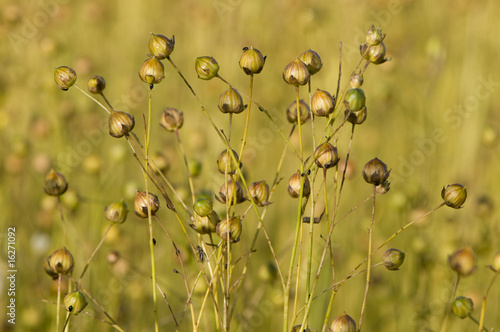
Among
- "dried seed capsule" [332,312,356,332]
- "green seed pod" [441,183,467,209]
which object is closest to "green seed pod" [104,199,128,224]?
"dried seed capsule" [332,312,356,332]

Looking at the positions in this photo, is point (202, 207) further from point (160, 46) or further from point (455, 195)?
point (455, 195)

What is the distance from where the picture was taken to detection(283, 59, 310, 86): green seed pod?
0.86 metres

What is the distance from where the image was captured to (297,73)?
86cm

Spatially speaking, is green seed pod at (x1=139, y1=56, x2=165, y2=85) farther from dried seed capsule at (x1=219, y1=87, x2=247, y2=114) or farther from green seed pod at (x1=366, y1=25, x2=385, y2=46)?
green seed pod at (x1=366, y1=25, x2=385, y2=46)

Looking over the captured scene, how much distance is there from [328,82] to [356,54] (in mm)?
416

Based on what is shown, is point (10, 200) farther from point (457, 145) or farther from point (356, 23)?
point (457, 145)

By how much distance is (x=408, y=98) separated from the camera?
3.11 metres

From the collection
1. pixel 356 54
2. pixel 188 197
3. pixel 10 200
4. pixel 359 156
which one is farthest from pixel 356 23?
pixel 10 200

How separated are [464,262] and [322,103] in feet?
1.73

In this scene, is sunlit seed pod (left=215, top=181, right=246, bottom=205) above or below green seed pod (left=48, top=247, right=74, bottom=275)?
above

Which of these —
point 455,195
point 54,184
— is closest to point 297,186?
point 455,195

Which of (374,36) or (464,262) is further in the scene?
(464,262)

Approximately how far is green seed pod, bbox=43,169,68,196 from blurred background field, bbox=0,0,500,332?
44 centimetres

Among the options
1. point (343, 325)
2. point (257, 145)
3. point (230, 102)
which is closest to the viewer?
point (343, 325)
